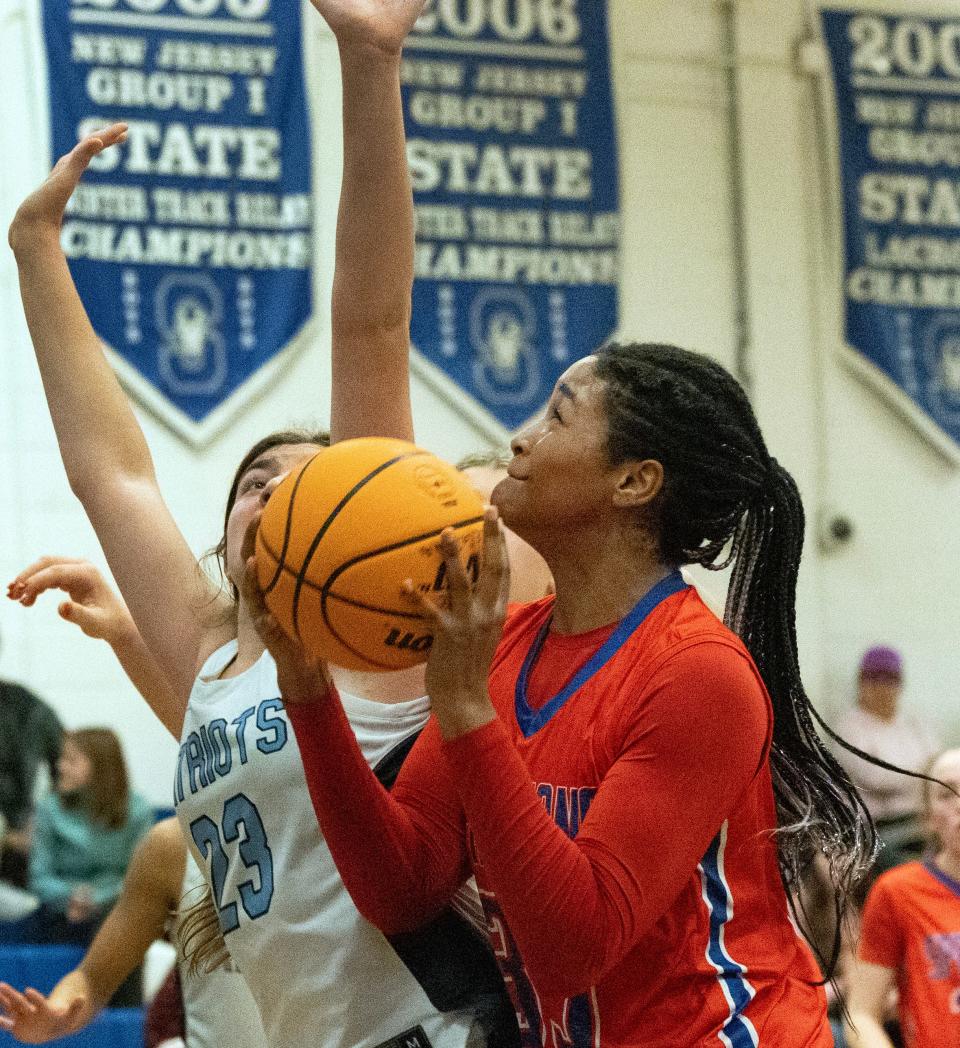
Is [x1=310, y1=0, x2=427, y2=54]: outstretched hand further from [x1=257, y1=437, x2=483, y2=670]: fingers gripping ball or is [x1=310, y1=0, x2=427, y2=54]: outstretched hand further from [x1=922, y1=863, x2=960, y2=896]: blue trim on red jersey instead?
[x1=922, y1=863, x2=960, y2=896]: blue trim on red jersey

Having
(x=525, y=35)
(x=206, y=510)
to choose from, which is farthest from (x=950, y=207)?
(x=206, y=510)

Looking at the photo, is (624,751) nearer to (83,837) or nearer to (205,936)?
(205,936)

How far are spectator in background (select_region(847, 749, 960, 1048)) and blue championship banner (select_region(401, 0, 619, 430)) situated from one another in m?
4.79

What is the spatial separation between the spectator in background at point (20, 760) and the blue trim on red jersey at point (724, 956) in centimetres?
592

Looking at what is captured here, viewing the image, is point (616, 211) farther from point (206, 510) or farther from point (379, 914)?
point (379, 914)

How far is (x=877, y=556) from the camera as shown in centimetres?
954

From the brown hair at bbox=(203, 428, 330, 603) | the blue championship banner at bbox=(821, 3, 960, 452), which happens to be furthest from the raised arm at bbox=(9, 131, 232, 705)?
the blue championship banner at bbox=(821, 3, 960, 452)

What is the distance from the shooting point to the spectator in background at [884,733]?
7914mm

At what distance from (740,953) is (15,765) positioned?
610cm

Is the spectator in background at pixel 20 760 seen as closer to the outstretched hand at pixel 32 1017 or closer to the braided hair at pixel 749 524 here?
the outstretched hand at pixel 32 1017

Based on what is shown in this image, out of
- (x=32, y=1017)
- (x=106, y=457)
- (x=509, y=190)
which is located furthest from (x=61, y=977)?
(x=509, y=190)

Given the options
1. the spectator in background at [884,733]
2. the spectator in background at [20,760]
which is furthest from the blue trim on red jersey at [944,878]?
the spectator in background at [20,760]

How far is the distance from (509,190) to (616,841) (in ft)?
24.8

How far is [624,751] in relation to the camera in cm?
194
